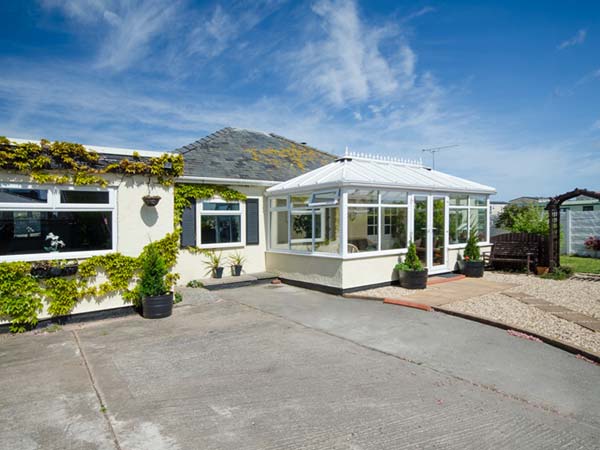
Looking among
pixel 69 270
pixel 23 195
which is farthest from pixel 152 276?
pixel 23 195

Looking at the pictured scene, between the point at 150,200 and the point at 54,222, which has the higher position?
the point at 150,200

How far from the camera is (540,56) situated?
448 inches

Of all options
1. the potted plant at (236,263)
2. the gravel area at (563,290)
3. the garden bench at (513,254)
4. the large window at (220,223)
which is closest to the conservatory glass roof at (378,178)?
the large window at (220,223)

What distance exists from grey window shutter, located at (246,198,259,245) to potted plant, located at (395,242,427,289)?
4.45 metres

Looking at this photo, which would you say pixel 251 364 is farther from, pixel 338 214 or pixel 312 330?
pixel 338 214

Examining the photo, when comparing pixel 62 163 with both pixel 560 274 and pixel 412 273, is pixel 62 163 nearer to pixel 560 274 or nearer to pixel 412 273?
pixel 412 273

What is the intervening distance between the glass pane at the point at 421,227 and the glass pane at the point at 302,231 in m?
3.13

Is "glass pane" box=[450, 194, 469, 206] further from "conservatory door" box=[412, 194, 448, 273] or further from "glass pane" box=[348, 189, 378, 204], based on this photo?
"glass pane" box=[348, 189, 378, 204]

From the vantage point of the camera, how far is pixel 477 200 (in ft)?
42.4

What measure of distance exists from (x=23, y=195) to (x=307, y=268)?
6.55 meters

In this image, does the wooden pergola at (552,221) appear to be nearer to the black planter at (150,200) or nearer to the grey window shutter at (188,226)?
the grey window shutter at (188,226)

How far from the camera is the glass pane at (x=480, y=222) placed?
504 inches

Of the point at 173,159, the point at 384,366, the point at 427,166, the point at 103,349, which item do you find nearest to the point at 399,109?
the point at 427,166

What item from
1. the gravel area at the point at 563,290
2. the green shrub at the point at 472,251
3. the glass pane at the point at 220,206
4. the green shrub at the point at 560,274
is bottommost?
the gravel area at the point at 563,290
